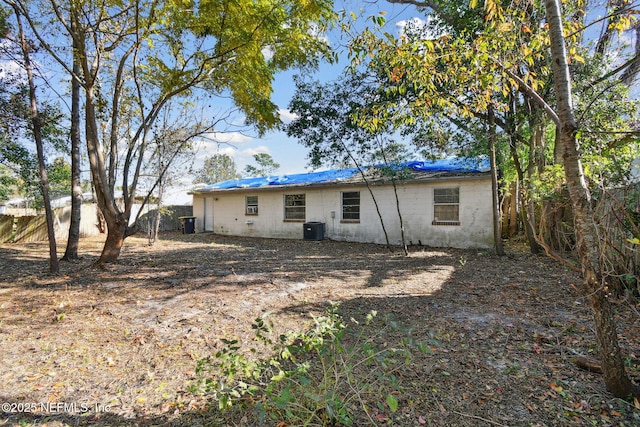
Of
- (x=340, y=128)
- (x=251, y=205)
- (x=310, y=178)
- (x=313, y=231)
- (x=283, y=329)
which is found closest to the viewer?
(x=283, y=329)

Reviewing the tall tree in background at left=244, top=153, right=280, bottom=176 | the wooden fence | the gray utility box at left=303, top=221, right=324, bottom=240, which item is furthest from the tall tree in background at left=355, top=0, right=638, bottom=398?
the tall tree in background at left=244, top=153, right=280, bottom=176

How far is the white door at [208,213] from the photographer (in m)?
17.8

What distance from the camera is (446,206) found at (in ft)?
35.4

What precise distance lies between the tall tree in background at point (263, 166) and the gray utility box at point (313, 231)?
33629 millimetres

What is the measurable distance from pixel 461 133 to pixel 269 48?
565 cm

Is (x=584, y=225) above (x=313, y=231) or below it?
above

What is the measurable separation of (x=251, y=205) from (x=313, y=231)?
4.37 m

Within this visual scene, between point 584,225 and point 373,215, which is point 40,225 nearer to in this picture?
point 373,215

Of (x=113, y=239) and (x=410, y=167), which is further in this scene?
(x=410, y=167)

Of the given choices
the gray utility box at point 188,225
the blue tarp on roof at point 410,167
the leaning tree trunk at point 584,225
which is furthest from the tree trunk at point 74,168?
the leaning tree trunk at point 584,225

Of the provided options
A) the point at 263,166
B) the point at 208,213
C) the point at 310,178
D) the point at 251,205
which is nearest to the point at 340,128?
the point at 310,178

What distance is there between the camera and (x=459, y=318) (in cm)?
Result: 438

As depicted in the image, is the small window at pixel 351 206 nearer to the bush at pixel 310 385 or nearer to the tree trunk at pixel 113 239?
the tree trunk at pixel 113 239

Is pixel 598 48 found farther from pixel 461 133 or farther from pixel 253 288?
pixel 253 288
